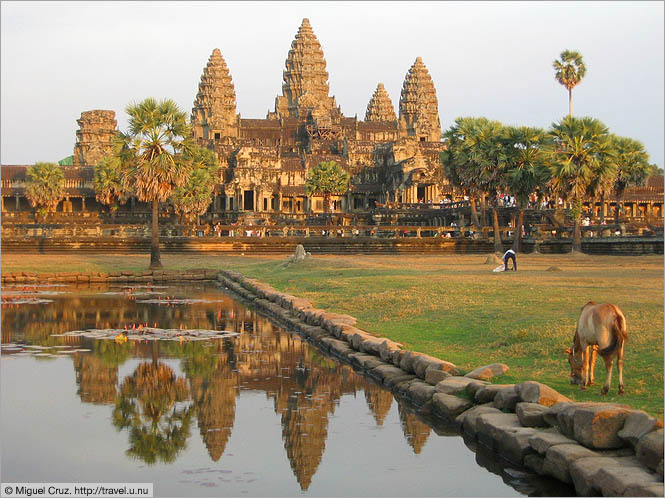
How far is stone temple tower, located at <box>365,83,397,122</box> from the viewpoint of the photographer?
153500 mm

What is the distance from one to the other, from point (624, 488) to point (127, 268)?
3928 centimetres

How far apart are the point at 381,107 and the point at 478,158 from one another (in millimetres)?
99231

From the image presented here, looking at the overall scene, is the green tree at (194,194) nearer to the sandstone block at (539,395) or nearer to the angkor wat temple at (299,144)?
the angkor wat temple at (299,144)

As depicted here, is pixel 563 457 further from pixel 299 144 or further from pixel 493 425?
pixel 299 144

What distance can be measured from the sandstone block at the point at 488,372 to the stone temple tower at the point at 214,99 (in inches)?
4757

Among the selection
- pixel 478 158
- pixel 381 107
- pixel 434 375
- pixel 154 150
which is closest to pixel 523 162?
pixel 478 158

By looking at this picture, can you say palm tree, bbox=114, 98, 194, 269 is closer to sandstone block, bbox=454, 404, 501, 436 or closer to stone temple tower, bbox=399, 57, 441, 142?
sandstone block, bbox=454, 404, 501, 436

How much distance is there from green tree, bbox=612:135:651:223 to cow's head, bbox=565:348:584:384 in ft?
171

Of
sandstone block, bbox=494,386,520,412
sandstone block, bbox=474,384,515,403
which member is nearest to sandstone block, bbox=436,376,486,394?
sandstone block, bbox=474,384,515,403

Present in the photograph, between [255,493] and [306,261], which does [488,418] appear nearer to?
[255,493]

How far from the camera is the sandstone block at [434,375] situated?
45.0 ft

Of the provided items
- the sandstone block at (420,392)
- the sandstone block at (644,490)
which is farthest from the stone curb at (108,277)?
the sandstone block at (644,490)

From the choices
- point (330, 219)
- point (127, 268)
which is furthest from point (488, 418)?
point (330, 219)

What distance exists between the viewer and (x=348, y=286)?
3034 centimetres
